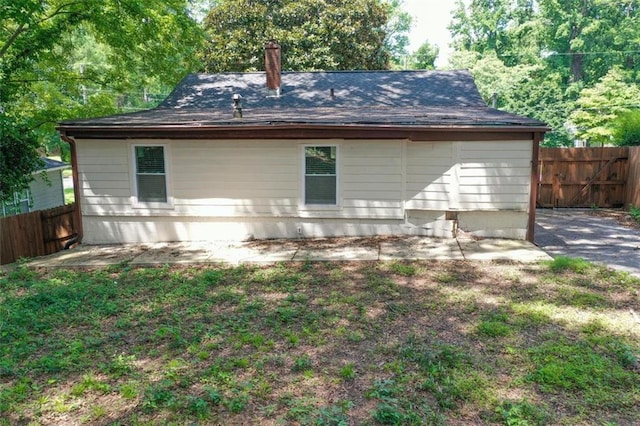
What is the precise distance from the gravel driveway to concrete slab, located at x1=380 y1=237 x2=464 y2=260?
5.72 ft

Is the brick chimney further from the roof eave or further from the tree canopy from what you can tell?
the tree canopy

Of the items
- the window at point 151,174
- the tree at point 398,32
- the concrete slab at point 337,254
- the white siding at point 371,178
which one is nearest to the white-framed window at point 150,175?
the window at point 151,174

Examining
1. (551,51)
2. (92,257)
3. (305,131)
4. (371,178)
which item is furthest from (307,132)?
(551,51)

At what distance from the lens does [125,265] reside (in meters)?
7.79

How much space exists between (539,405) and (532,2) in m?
40.0

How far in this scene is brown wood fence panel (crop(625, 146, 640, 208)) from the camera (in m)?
12.0

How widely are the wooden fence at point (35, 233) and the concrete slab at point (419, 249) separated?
719 centimetres

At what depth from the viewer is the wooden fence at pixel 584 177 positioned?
42.1 ft

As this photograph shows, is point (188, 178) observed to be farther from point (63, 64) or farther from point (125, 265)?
point (63, 64)

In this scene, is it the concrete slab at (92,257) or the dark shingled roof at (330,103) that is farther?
the dark shingled roof at (330,103)

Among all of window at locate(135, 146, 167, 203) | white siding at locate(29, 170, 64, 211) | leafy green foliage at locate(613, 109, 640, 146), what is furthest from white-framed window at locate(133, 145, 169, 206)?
leafy green foliage at locate(613, 109, 640, 146)

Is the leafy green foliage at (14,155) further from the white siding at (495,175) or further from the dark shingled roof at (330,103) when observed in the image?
the white siding at (495,175)

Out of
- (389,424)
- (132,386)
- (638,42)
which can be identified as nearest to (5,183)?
(132,386)

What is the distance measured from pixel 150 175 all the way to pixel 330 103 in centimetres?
482
